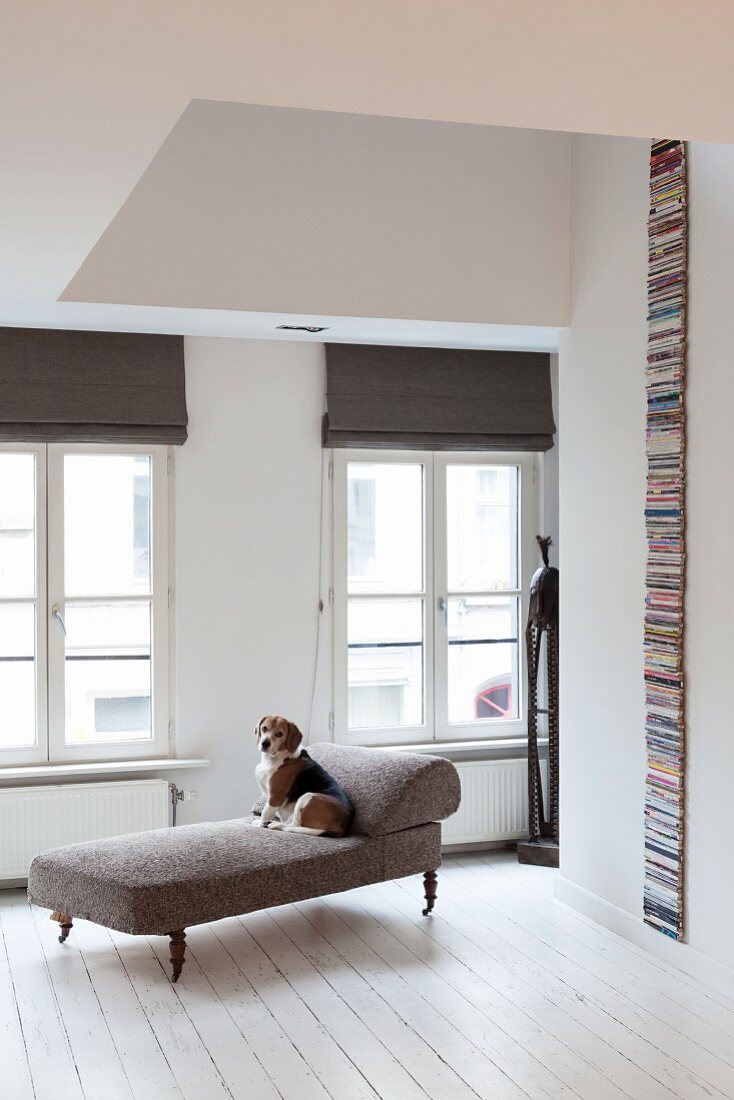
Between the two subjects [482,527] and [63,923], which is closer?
[63,923]

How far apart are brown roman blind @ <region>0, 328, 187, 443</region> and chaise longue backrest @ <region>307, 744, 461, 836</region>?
1.72 meters

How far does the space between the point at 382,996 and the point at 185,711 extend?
6.30ft

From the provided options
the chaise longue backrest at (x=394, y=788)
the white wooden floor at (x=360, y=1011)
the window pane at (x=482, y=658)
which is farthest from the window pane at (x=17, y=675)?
the window pane at (x=482, y=658)

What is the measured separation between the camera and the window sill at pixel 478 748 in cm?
573

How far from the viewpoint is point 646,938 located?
Answer: 433 centimetres

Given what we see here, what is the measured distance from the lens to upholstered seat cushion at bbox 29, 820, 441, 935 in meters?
3.96

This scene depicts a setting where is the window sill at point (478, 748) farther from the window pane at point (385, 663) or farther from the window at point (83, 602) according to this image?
the window at point (83, 602)

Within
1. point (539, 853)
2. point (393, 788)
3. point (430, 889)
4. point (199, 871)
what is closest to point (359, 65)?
point (199, 871)

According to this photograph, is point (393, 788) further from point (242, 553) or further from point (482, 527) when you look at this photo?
point (482, 527)

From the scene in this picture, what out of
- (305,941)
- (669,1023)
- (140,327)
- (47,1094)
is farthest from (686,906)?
(140,327)

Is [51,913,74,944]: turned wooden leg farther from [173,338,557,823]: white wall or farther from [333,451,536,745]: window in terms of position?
[333,451,536,745]: window

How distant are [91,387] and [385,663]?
6.47ft

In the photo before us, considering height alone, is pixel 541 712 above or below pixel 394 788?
above

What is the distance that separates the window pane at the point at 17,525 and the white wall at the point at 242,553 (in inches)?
26.4
